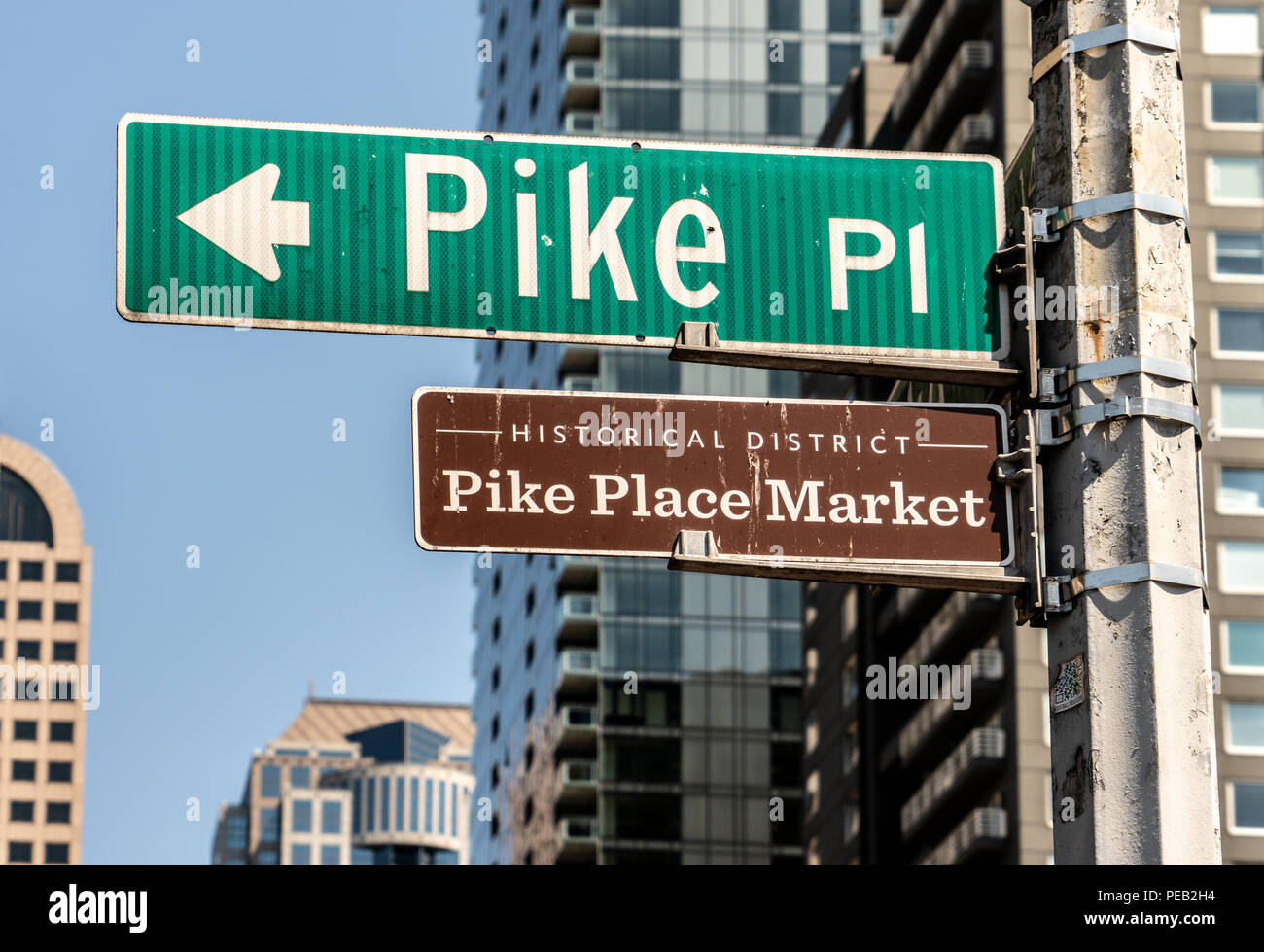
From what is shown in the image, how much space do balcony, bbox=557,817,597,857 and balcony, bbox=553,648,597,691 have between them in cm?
651

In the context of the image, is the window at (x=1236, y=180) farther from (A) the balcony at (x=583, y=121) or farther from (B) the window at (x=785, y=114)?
(A) the balcony at (x=583, y=121)

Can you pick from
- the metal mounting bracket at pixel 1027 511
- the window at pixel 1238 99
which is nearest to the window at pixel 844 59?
the window at pixel 1238 99

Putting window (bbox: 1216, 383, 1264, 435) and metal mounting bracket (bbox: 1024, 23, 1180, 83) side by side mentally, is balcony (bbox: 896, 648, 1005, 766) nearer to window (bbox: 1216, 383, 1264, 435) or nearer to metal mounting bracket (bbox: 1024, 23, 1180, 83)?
window (bbox: 1216, 383, 1264, 435)

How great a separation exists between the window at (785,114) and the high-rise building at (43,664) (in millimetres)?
77760

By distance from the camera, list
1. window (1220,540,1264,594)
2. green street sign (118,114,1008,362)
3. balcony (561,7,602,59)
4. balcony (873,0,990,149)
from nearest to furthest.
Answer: green street sign (118,114,1008,362) → window (1220,540,1264,594) → balcony (873,0,990,149) → balcony (561,7,602,59)

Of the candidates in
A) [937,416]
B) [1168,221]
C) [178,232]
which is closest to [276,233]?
[178,232]

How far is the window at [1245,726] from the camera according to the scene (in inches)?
2397

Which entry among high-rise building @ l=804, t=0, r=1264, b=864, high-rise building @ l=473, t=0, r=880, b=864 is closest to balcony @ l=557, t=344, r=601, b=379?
high-rise building @ l=473, t=0, r=880, b=864

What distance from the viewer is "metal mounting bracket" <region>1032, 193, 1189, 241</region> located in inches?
246

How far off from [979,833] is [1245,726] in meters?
8.54

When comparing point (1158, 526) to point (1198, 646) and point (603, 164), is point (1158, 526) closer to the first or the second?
point (1198, 646)

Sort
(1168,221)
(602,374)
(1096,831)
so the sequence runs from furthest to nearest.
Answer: (602,374), (1168,221), (1096,831)
